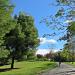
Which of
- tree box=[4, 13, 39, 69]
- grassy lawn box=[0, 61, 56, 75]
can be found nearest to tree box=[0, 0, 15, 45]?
grassy lawn box=[0, 61, 56, 75]

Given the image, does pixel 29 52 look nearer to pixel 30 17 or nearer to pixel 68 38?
pixel 30 17

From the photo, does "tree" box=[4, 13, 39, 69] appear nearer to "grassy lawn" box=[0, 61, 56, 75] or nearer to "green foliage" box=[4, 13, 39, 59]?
"green foliage" box=[4, 13, 39, 59]

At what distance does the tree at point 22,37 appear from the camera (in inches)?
2267

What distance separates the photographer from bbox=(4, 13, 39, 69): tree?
57594 mm

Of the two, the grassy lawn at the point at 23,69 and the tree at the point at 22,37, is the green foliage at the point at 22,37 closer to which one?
the tree at the point at 22,37

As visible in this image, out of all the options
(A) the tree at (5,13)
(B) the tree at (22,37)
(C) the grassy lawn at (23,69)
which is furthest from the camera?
(B) the tree at (22,37)

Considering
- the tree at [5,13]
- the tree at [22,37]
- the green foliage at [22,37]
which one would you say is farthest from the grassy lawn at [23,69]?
the tree at [5,13]

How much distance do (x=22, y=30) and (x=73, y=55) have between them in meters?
45.7

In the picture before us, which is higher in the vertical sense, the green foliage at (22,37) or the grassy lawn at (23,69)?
the green foliage at (22,37)

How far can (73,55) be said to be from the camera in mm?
14383

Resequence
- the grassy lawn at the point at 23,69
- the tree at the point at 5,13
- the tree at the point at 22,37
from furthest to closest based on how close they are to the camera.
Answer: the tree at the point at 22,37 < the grassy lawn at the point at 23,69 < the tree at the point at 5,13

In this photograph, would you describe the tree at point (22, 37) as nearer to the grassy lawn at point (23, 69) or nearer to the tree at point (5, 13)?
the grassy lawn at point (23, 69)

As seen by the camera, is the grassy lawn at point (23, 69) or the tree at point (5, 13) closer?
the tree at point (5, 13)

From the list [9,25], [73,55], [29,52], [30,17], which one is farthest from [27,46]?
[73,55]
